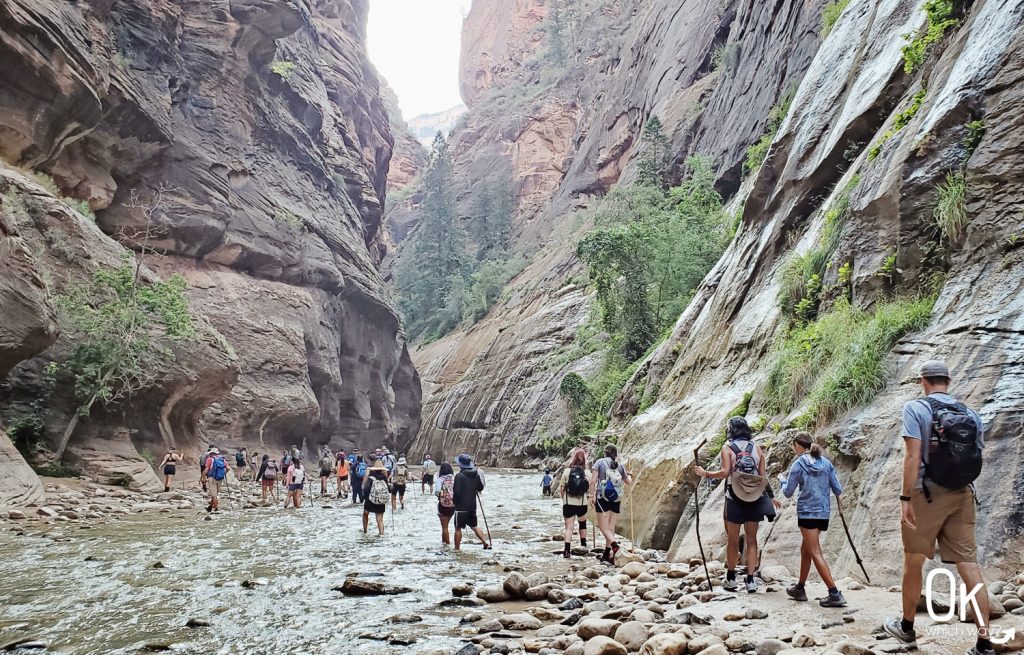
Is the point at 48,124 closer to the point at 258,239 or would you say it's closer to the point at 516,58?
the point at 258,239

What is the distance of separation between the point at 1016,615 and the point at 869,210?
6.92 meters

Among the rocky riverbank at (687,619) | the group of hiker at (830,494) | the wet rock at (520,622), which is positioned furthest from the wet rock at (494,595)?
the group of hiker at (830,494)

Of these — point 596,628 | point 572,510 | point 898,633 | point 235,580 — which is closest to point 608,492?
point 572,510

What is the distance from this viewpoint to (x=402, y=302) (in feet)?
238

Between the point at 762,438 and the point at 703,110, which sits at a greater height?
the point at 703,110

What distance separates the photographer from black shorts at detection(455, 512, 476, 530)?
11656 mm

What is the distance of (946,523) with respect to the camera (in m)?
4.48

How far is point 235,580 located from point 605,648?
574 cm

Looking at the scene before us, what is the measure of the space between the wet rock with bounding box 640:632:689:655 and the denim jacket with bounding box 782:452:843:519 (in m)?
2.06

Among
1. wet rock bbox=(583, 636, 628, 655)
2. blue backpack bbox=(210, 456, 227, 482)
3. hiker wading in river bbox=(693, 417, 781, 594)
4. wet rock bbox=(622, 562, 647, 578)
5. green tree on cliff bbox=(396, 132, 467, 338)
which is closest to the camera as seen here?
wet rock bbox=(583, 636, 628, 655)

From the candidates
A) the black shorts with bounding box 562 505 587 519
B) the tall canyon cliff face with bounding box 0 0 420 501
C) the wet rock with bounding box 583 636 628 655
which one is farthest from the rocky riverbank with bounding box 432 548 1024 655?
the tall canyon cliff face with bounding box 0 0 420 501

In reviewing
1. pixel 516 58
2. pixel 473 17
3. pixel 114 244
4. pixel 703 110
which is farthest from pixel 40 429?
pixel 473 17
